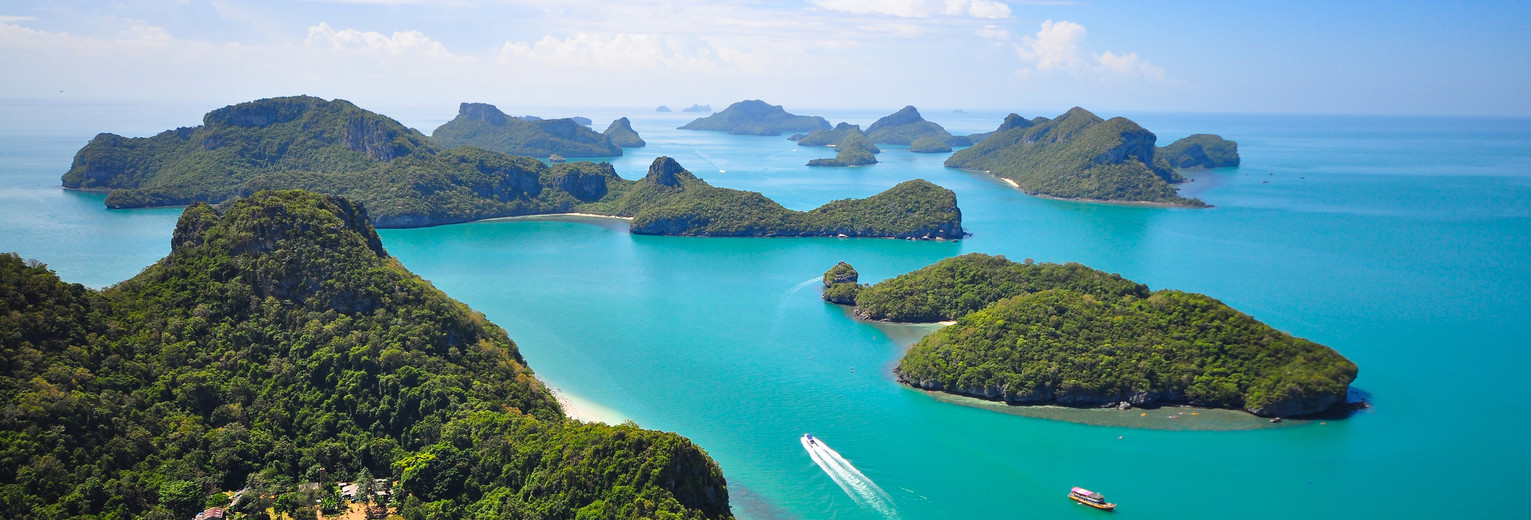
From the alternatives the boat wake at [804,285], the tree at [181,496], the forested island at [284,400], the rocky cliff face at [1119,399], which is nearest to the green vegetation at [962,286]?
the boat wake at [804,285]

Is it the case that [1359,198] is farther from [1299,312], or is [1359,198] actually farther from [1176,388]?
[1176,388]

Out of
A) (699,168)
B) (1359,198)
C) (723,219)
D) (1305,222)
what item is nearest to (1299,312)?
(1305,222)

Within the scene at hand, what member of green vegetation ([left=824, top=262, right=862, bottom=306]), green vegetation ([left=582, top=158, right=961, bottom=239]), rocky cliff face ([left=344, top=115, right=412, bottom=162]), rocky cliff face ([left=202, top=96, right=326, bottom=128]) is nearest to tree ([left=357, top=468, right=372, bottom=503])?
green vegetation ([left=824, top=262, right=862, bottom=306])

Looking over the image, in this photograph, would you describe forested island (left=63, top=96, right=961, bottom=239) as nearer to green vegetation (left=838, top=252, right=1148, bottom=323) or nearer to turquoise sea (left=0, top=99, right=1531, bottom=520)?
turquoise sea (left=0, top=99, right=1531, bottom=520)

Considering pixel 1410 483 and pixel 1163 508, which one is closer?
pixel 1163 508

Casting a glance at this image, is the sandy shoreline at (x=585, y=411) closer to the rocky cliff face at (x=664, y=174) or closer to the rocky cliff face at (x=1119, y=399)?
the rocky cliff face at (x=1119, y=399)
